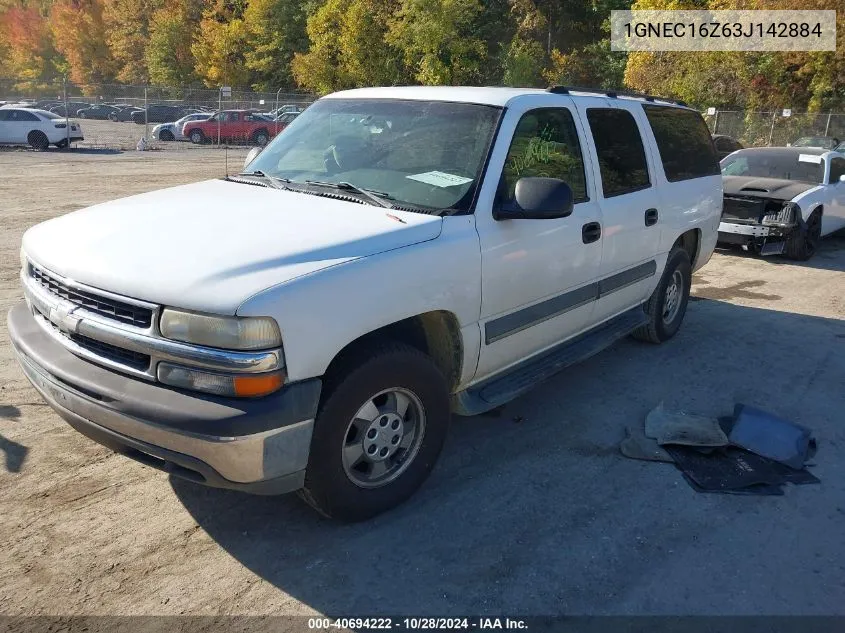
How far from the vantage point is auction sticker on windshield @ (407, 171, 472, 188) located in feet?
11.9

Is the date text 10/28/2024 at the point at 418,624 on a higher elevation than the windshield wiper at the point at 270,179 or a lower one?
lower

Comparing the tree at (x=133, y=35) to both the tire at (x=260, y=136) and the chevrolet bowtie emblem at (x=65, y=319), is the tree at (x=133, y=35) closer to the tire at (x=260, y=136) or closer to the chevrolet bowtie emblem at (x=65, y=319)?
the tire at (x=260, y=136)

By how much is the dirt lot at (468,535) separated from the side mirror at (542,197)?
57.4 inches

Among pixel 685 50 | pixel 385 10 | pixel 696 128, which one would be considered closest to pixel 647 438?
pixel 696 128

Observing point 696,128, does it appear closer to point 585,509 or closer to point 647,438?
point 647,438

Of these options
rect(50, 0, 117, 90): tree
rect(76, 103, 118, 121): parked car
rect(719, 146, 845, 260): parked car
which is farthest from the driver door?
rect(50, 0, 117, 90): tree

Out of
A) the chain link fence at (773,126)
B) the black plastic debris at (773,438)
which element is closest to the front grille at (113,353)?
the black plastic debris at (773,438)

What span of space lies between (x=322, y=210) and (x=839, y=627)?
9.48ft

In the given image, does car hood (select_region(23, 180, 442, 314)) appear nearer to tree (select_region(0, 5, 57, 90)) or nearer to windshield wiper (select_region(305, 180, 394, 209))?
windshield wiper (select_region(305, 180, 394, 209))

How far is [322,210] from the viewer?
3.44 metres

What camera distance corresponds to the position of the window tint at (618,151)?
4.62m

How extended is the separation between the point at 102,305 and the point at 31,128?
85.9 ft

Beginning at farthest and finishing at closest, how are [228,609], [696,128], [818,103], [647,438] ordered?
[818,103], [696,128], [647,438], [228,609]

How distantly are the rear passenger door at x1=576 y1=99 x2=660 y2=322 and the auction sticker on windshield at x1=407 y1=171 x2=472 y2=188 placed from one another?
4.13 feet
